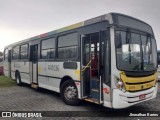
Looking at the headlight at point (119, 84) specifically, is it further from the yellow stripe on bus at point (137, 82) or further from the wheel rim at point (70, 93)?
the wheel rim at point (70, 93)

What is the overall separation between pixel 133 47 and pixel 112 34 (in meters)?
0.97

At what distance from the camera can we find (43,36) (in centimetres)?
1053

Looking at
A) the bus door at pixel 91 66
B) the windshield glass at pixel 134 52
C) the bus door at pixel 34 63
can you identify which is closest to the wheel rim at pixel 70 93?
the bus door at pixel 91 66

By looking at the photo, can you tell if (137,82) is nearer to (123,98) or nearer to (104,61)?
(123,98)

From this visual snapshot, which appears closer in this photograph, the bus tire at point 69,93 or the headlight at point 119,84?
the headlight at point 119,84

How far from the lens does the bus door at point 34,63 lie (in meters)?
11.3

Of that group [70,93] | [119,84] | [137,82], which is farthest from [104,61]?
[70,93]

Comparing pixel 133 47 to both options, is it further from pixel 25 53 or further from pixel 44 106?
pixel 25 53

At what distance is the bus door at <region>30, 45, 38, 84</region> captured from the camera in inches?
444

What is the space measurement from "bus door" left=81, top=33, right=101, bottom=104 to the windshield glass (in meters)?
0.84

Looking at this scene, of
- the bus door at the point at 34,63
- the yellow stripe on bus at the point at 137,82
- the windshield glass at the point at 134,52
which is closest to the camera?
the yellow stripe on bus at the point at 137,82

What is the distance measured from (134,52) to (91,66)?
5.06 ft

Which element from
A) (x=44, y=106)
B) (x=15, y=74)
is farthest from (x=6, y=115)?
(x=15, y=74)

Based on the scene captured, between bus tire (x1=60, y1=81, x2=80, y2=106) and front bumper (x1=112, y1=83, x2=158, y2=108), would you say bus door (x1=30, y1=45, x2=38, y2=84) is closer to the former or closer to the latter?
bus tire (x1=60, y1=81, x2=80, y2=106)
